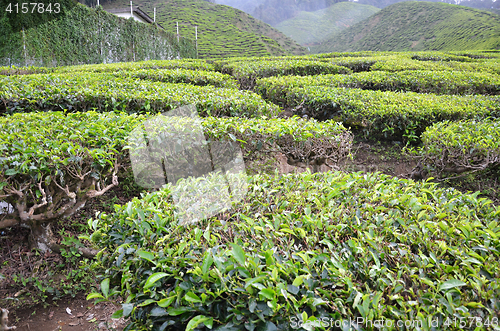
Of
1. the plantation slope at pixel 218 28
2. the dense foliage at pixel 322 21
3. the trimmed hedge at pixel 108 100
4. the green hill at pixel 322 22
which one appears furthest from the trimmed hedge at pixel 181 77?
the green hill at pixel 322 22

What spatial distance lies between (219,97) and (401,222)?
3.67 m

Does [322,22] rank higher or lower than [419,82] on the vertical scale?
higher

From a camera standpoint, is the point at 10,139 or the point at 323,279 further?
the point at 10,139

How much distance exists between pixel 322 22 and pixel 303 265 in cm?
11212

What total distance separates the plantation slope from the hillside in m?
20.7

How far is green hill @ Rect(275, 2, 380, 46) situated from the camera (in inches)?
3391

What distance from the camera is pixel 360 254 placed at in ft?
4.61

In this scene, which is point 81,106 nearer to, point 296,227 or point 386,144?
point 296,227

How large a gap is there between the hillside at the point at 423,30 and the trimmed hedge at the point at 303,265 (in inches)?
1764

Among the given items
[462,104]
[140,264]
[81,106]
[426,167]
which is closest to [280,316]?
[140,264]

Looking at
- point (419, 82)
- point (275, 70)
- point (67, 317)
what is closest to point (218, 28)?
point (275, 70)

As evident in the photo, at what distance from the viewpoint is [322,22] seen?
3713 inches

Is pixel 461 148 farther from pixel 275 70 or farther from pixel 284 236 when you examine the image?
pixel 275 70

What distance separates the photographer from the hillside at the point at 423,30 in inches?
1565
